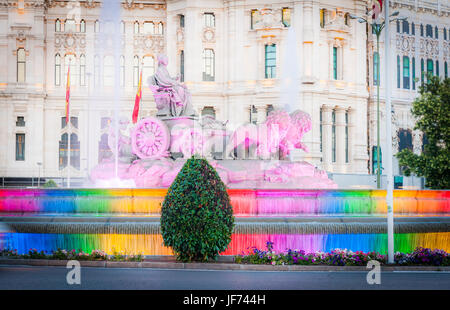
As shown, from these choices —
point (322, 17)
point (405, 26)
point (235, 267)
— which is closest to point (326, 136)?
point (322, 17)

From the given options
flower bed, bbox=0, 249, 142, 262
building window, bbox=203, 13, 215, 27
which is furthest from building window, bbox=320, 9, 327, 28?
flower bed, bbox=0, 249, 142, 262

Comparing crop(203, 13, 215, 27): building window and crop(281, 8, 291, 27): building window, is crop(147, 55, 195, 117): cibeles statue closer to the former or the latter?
crop(281, 8, 291, 27): building window

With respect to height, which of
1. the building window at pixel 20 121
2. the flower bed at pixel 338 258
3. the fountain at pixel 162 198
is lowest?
the flower bed at pixel 338 258

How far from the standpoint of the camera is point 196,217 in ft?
49.0

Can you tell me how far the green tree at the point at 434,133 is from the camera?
3562 centimetres

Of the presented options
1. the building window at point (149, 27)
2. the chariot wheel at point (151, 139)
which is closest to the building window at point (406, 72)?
the building window at point (149, 27)

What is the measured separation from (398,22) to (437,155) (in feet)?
98.6

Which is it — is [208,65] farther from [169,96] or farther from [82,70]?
[169,96]

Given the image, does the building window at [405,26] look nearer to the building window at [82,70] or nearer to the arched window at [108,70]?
the arched window at [108,70]

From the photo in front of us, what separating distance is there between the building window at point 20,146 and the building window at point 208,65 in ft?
52.6

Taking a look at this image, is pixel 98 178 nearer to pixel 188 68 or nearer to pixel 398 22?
pixel 188 68

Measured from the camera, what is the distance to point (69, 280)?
12.8m
